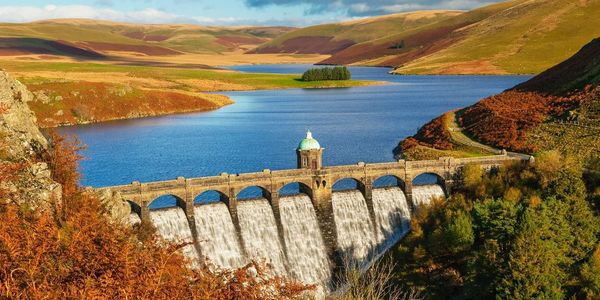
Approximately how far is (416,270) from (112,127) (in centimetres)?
12253

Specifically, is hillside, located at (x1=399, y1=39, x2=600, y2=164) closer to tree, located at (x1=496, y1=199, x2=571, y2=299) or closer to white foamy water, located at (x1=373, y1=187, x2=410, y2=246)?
white foamy water, located at (x1=373, y1=187, x2=410, y2=246)

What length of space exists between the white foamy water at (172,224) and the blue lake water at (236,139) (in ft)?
97.9

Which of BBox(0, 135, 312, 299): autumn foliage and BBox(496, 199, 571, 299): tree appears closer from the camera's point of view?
BBox(0, 135, 312, 299): autumn foliage

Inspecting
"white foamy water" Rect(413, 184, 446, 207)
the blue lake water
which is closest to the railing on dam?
"white foamy water" Rect(413, 184, 446, 207)

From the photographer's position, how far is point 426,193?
8331 centimetres

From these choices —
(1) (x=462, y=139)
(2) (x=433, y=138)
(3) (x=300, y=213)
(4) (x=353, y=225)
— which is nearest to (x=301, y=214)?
(3) (x=300, y=213)

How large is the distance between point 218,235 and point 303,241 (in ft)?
37.6

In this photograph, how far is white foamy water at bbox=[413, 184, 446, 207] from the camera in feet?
270

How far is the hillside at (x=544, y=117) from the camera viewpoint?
102062 millimetres

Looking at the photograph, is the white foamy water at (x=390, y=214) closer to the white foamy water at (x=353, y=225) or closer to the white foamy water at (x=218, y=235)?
the white foamy water at (x=353, y=225)

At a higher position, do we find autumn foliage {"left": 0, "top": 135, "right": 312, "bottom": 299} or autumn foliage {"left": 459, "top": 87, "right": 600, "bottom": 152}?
autumn foliage {"left": 0, "top": 135, "right": 312, "bottom": 299}

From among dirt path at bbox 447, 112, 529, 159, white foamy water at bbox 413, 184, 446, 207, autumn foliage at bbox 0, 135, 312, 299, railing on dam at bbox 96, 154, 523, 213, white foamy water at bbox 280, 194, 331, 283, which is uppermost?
autumn foliage at bbox 0, 135, 312, 299

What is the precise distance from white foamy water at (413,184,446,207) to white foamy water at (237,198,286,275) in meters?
21.7

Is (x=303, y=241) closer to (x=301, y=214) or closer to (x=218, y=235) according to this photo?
(x=301, y=214)
